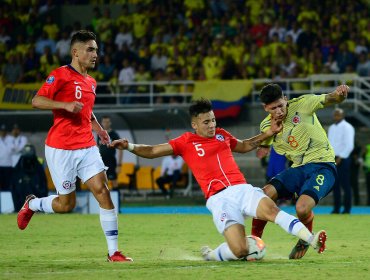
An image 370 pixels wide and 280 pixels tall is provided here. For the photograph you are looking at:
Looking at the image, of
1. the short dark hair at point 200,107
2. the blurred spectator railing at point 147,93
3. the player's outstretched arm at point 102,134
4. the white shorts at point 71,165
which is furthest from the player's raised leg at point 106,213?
the blurred spectator railing at point 147,93

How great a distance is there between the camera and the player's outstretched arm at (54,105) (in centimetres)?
1069

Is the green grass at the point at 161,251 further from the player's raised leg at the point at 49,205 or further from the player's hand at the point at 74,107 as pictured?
the player's hand at the point at 74,107

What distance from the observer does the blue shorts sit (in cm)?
1177

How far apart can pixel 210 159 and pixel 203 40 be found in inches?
699

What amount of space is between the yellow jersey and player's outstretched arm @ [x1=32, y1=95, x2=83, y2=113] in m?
2.45

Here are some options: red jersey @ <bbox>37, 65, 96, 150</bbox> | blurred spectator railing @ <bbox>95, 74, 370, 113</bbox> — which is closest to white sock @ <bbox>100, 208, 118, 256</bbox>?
red jersey @ <bbox>37, 65, 96, 150</bbox>

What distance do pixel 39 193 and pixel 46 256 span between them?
1032cm

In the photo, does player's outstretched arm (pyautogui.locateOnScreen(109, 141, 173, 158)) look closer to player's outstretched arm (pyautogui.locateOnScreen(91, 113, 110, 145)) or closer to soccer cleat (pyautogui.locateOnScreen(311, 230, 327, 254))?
player's outstretched arm (pyautogui.locateOnScreen(91, 113, 110, 145))

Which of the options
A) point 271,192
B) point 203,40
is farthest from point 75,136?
point 203,40

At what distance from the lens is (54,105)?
434 inches

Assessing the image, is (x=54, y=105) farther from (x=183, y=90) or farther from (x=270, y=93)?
(x=183, y=90)

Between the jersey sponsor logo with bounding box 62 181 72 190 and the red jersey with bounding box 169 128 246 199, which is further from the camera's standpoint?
the jersey sponsor logo with bounding box 62 181 72 190

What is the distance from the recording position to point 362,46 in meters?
27.0

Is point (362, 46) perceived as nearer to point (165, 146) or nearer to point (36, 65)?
point (36, 65)
